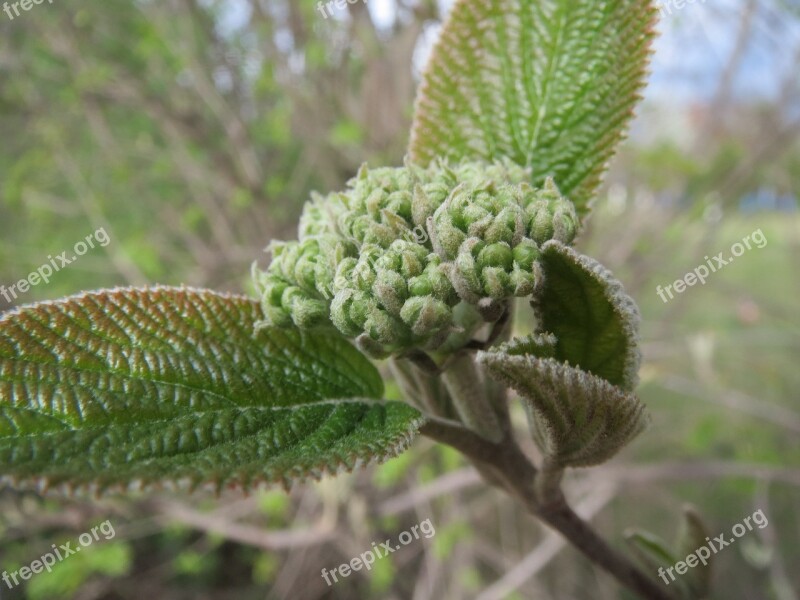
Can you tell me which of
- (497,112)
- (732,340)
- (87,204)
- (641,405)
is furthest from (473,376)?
(87,204)

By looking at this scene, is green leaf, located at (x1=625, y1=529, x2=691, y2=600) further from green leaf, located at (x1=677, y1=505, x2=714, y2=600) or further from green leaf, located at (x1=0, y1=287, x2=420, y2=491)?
green leaf, located at (x1=0, y1=287, x2=420, y2=491)

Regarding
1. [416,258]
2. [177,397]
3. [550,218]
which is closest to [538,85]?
[550,218]

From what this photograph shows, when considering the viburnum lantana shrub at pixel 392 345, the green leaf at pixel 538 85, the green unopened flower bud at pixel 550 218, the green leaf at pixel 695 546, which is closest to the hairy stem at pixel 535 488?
the viburnum lantana shrub at pixel 392 345

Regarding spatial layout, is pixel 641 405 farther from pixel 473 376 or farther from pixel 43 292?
pixel 43 292

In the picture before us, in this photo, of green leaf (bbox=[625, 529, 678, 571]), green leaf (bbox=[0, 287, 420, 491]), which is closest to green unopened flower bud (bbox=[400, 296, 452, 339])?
green leaf (bbox=[0, 287, 420, 491])

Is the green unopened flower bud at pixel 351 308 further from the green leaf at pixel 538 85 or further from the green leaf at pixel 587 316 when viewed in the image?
the green leaf at pixel 538 85
